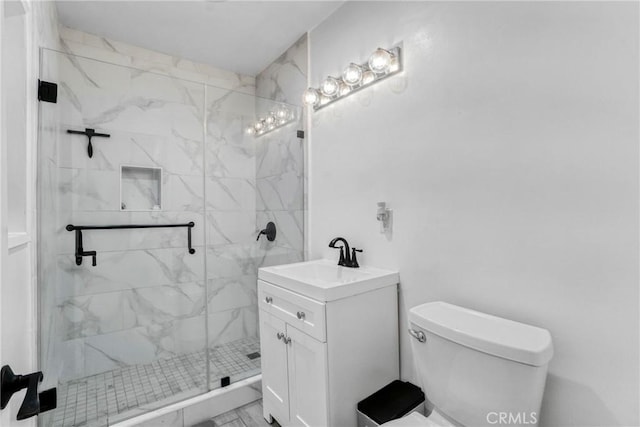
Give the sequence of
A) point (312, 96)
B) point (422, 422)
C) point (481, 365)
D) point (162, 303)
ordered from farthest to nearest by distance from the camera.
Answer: point (162, 303), point (312, 96), point (422, 422), point (481, 365)

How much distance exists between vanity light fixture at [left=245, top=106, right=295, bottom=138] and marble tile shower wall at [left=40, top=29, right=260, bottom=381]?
77 millimetres

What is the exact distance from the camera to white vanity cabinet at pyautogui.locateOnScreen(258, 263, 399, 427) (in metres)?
1.32

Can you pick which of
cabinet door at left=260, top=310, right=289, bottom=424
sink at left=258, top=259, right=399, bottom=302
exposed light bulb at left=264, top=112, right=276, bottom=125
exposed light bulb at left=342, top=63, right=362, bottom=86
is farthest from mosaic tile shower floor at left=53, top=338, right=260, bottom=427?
exposed light bulb at left=342, top=63, right=362, bottom=86

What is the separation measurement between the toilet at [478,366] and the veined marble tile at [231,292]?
1.60 m

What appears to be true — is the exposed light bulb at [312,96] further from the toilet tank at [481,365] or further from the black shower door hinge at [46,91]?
the toilet tank at [481,365]

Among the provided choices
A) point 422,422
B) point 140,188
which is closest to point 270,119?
point 140,188

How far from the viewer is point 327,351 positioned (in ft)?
4.27

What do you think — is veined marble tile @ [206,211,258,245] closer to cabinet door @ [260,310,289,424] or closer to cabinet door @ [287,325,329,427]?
cabinet door @ [260,310,289,424]

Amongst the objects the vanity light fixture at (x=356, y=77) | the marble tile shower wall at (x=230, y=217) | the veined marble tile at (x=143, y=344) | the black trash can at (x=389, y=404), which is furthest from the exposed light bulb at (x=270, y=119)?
the black trash can at (x=389, y=404)

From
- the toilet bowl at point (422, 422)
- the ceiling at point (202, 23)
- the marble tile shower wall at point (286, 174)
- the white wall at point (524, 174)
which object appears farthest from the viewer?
the marble tile shower wall at point (286, 174)

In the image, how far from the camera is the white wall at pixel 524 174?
953 millimetres

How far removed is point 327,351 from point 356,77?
57.7 inches

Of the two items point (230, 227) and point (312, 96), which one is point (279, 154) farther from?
point (230, 227)

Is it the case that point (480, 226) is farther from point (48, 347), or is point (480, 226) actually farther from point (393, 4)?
point (48, 347)
